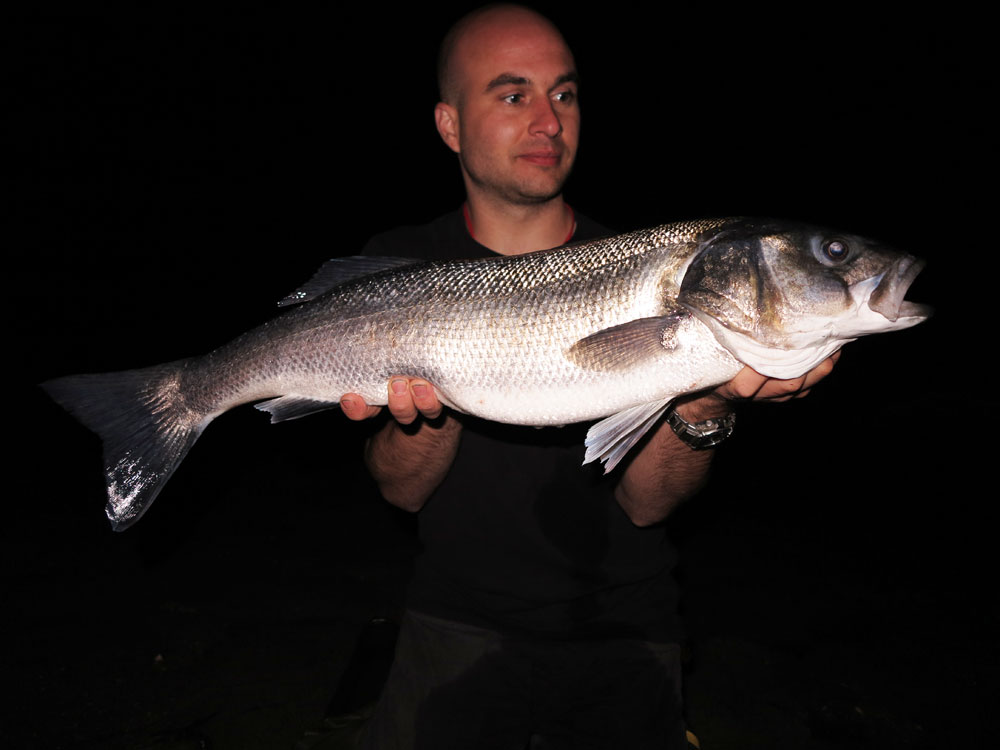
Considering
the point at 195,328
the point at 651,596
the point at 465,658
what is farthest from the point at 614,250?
the point at 195,328

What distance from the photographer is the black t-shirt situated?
2865 mm

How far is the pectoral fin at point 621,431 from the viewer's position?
232cm

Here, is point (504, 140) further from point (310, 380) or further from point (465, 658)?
point (465, 658)

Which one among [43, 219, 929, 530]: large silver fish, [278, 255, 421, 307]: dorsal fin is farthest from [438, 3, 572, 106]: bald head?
[43, 219, 929, 530]: large silver fish

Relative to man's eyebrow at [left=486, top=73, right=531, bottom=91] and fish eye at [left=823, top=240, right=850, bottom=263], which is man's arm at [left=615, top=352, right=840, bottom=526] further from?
man's eyebrow at [left=486, top=73, right=531, bottom=91]

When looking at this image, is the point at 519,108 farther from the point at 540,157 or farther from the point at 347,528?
the point at 347,528

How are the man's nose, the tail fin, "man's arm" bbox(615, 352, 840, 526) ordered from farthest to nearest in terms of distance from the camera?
the man's nose, the tail fin, "man's arm" bbox(615, 352, 840, 526)

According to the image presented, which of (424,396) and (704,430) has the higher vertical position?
(424,396)

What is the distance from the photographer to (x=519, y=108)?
325cm

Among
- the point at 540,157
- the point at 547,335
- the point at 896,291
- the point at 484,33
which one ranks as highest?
the point at 484,33

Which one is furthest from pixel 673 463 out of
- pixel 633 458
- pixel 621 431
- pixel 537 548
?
pixel 537 548

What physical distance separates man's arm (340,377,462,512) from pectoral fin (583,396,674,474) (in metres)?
0.70

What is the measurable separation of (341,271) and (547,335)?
3.71 ft

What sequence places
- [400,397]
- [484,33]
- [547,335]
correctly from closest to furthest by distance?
[547,335], [400,397], [484,33]
